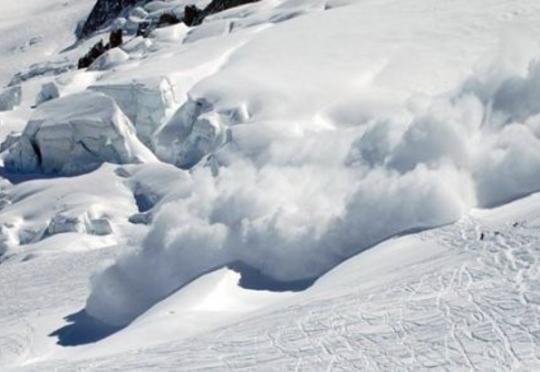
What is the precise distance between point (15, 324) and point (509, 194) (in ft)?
25.0

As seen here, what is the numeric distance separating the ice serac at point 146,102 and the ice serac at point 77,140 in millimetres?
427

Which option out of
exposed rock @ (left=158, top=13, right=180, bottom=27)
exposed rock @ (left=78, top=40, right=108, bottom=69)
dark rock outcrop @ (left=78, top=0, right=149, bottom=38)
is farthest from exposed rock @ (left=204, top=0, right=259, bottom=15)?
dark rock outcrop @ (left=78, top=0, right=149, bottom=38)

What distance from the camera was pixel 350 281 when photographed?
11305 mm

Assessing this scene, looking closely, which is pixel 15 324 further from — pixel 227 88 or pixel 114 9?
pixel 114 9

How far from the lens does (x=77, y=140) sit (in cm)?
2497

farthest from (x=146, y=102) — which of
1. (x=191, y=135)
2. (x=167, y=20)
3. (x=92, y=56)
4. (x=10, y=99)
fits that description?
(x=167, y=20)

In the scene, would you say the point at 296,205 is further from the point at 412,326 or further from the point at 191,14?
the point at 191,14

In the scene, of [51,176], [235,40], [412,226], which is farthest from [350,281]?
[235,40]

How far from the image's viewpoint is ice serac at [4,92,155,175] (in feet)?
79.7

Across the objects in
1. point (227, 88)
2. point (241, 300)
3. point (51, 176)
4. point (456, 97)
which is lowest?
point (51, 176)

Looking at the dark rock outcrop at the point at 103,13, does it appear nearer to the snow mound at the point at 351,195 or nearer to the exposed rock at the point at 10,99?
the exposed rock at the point at 10,99

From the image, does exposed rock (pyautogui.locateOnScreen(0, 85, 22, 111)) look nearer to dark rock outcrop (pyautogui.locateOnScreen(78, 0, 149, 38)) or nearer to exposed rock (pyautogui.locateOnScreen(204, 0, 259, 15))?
exposed rock (pyautogui.locateOnScreen(204, 0, 259, 15))

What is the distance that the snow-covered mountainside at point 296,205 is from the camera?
383 inches

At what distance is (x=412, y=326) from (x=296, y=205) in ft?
16.9
